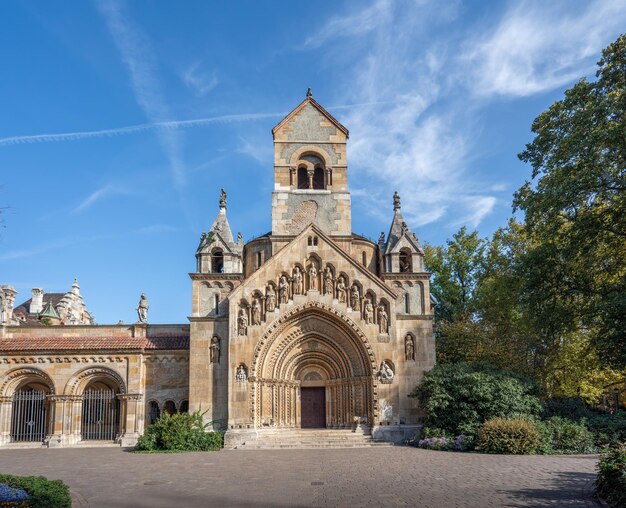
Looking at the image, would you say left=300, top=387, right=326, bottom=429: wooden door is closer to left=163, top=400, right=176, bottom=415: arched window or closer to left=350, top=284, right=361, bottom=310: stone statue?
left=350, top=284, right=361, bottom=310: stone statue

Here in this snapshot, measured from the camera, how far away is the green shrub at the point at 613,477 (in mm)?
11312

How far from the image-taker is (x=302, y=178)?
3400cm

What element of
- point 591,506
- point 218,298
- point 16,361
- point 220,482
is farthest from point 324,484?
point 16,361

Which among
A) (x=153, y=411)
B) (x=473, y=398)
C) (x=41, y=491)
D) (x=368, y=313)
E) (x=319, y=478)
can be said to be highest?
(x=368, y=313)

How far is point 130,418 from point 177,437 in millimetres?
5318

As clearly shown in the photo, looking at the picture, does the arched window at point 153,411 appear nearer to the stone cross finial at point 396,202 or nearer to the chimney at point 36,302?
the stone cross finial at point 396,202

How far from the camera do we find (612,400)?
43.1m

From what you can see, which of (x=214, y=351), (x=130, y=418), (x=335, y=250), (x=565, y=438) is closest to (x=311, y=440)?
(x=214, y=351)

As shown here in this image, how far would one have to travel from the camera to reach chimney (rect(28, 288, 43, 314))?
196 ft

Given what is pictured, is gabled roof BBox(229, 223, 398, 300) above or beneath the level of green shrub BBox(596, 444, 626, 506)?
above

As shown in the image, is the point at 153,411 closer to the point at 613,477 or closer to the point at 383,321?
the point at 383,321

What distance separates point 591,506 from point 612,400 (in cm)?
3614

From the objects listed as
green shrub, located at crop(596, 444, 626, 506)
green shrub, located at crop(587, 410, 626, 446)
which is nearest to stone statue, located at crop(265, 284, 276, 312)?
green shrub, located at crop(587, 410, 626, 446)

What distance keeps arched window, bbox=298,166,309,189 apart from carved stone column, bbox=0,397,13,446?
1928cm
